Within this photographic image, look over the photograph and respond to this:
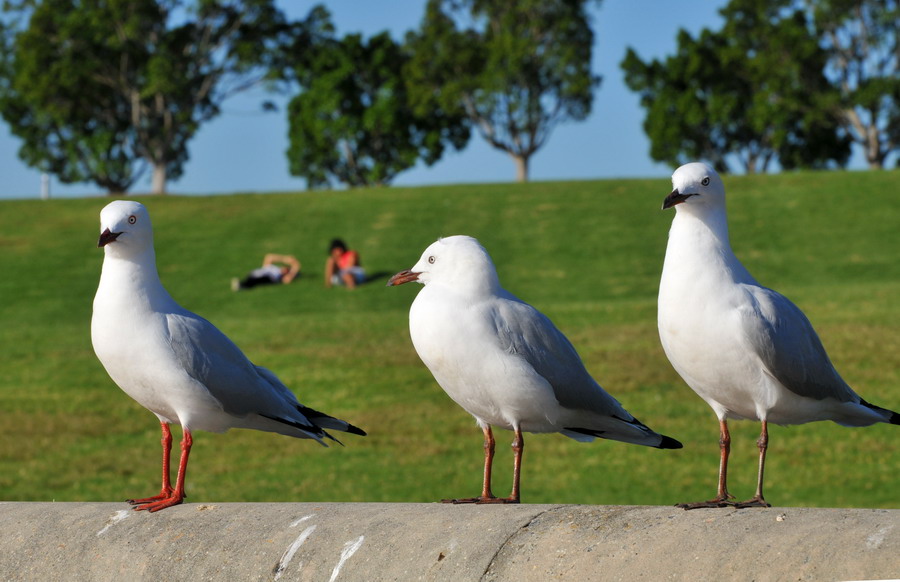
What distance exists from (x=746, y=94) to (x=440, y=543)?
59.0 meters

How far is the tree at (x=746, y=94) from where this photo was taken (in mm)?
56438

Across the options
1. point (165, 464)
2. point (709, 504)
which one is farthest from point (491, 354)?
point (165, 464)

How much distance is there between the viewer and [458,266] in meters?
5.30

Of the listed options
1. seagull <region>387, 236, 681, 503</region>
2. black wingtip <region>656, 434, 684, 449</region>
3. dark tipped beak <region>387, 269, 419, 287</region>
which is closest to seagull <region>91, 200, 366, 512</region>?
seagull <region>387, 236, 681, 503</region>

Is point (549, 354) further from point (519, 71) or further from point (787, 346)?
point (519, 71)

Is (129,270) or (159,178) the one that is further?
(159,178)

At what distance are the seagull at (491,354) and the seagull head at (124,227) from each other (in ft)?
3.94

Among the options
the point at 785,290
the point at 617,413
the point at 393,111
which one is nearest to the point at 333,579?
the point at 617,413

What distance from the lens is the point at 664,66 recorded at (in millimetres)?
61469

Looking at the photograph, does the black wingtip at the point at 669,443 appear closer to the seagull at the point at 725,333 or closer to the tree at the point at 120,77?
the seagull at the point at 725,333

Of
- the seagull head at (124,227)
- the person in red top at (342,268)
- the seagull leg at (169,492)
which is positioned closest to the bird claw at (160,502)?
the seagull leg at (169,492)

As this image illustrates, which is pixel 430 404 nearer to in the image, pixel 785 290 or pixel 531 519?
pixel 785 290

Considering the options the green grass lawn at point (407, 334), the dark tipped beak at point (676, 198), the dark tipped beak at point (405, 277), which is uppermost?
the dark tipped beak at point (676, 198)

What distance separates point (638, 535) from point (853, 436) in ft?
36.1
